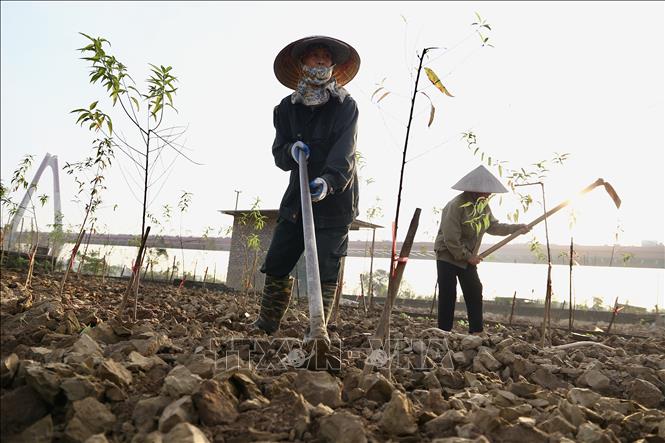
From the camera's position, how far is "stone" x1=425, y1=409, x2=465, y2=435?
5.06ft

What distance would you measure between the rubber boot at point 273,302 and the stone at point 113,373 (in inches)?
56.7

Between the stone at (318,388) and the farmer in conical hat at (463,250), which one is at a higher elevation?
the farmer in conical hat at (463,250)

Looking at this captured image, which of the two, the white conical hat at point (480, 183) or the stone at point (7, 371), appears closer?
the stone at point (7, 371)

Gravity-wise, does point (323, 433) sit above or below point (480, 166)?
below

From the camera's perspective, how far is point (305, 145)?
9.48 ft

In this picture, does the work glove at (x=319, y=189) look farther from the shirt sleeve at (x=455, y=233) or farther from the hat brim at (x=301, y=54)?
the shirt sleeve at (x=455, y=233)

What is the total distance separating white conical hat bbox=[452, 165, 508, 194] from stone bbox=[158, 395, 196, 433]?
2.99 metres

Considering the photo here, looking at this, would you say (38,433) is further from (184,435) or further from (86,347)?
(86,347)

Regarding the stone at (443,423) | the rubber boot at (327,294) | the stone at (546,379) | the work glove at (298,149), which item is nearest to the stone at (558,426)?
the stone at (443,423)

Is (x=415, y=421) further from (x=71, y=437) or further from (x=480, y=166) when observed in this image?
(x=480, y=166)

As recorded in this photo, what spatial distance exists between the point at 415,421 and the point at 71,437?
3.27ft

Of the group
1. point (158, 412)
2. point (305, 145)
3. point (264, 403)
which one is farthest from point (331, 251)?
Result: point (158, 412)

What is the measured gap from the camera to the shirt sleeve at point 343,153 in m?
2.74

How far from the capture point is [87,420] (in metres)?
1.41
